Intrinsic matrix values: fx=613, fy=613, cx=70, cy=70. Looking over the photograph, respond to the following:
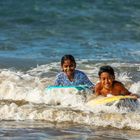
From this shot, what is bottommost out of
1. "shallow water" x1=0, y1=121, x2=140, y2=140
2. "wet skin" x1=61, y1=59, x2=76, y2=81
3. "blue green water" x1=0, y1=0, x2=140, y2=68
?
"shallow water" x1=0, y1=121, x2=140, y2=140

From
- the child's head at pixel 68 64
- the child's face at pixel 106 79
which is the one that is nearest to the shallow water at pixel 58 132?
the child's face at pixel 106 79

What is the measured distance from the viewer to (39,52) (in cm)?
1814

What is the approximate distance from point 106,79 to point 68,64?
1128 millimetres

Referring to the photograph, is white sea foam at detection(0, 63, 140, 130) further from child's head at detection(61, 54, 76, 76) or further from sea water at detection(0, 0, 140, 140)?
child's head at detection(61, 54, 76, 76)

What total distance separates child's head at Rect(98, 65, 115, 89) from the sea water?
0.39 meters

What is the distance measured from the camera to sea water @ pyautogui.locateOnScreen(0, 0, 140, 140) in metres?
8.72

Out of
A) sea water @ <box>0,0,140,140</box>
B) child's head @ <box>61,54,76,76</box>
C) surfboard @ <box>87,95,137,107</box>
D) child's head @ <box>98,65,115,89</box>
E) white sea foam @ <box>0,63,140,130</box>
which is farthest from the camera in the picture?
child's head @ <box>61,54,76,76</box>

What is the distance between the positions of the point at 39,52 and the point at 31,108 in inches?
330

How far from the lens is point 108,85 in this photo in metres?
9.62

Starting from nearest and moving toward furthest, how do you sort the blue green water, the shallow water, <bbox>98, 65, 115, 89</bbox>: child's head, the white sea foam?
the shallow water
the white sea foam
<bbox>98, 65, 115, 89</bbox>: child's head
the blue green water

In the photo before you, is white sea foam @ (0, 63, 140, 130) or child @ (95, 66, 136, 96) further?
child @ (95, 66, 136, 96)

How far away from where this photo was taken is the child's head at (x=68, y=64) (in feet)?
33.9

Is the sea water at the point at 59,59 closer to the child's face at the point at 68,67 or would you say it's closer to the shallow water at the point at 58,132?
the shallow water at the point at 58,132

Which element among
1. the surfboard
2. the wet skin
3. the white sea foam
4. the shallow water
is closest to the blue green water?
the white sea foam
